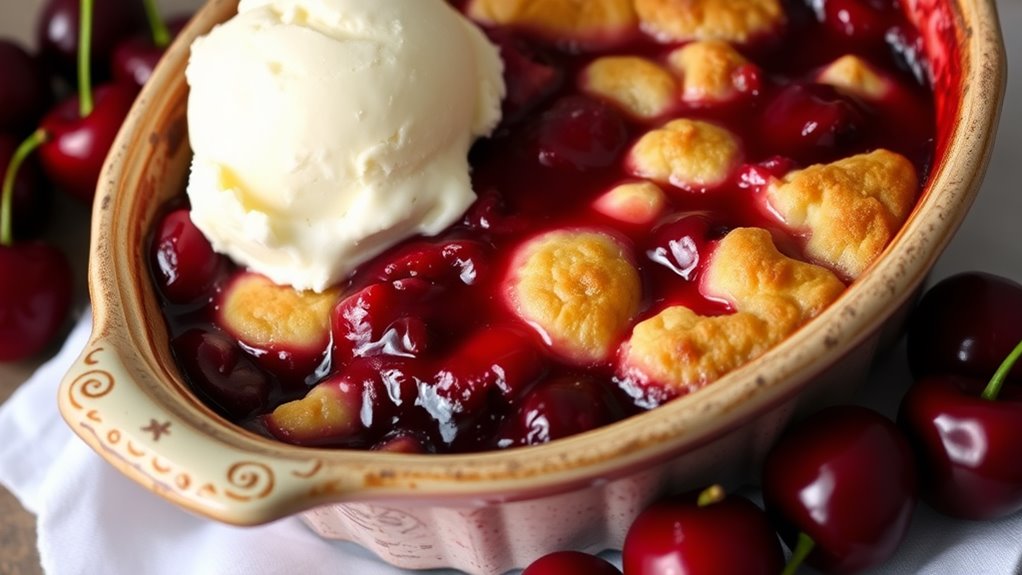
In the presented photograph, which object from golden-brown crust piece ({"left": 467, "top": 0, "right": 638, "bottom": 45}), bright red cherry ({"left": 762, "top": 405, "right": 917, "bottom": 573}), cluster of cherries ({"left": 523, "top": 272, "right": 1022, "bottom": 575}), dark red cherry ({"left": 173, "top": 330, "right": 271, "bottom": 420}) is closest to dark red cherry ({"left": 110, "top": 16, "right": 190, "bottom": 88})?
golden-brown crust piece ({"left": 467, "top": 0, "right": 638, "bottom": 45})

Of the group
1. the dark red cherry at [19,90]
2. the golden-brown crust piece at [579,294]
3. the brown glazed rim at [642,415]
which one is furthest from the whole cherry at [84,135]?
the golden-brown crust piece at [579,294]

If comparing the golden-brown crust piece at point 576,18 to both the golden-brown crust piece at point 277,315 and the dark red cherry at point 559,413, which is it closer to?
the golden-brown crust piece at point 277,315

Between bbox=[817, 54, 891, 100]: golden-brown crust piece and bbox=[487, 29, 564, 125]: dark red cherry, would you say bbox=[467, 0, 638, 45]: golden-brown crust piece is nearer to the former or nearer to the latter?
bbox=[487, 29, 564, 125]: dark red cherry

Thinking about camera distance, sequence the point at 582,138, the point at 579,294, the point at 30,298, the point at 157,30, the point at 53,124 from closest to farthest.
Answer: the point at 579,294 → the point at 582,138 → the point at 30,298 → the point at 53,124 → the point at 157,30

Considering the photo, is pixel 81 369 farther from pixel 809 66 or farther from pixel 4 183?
pixel 809 66

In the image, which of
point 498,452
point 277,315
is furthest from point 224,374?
point 498,452

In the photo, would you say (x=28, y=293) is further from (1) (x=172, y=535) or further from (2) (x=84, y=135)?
(1) (x=172, y=535)

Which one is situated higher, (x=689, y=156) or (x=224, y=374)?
(x=689, y=156)
